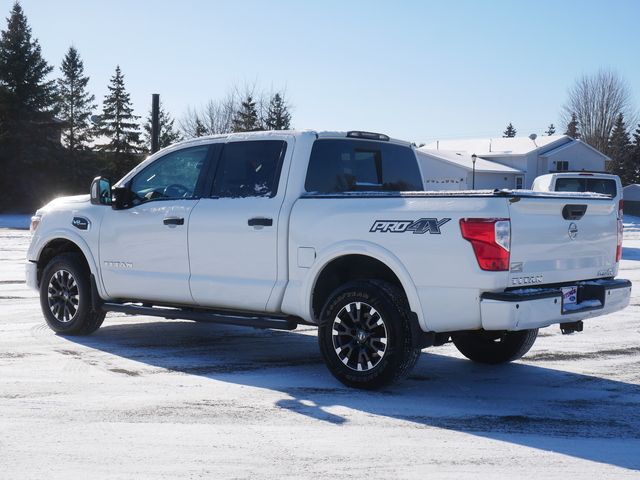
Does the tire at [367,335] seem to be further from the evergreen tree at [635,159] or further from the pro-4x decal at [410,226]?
the evergreen tree at [635,159]

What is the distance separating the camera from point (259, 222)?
7.21 meters

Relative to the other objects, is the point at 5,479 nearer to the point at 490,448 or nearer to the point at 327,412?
the point at 327,412

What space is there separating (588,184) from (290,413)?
15.3 meters

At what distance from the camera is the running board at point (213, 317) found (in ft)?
23.5

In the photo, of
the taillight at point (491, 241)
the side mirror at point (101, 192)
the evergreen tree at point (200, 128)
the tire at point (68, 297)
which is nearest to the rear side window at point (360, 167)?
the taillight at point (491, 241)

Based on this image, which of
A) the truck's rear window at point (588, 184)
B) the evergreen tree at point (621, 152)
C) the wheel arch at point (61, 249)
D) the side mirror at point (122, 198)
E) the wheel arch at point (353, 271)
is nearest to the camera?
the wheel arch at point (353, 271)

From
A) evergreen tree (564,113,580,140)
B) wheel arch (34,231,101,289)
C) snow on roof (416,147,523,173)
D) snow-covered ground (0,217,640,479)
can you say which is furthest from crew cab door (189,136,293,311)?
evergreen tree (564,113,580,140)

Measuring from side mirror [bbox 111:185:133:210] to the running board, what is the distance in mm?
990

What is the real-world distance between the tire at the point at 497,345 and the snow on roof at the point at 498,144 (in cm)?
6001

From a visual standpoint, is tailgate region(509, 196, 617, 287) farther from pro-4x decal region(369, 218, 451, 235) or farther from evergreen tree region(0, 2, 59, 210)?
evergreen tree region(0, 2, 59, 210)

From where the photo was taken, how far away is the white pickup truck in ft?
20.0

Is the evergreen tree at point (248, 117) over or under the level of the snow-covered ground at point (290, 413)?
over

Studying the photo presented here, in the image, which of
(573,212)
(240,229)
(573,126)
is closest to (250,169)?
(240,229)

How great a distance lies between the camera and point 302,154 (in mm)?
7340
